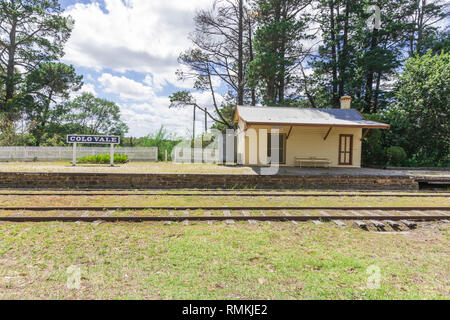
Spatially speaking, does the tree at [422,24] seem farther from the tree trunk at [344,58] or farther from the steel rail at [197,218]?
the steel rail at [197,218]

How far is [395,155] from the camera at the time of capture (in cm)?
1647

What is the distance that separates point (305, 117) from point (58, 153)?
727 inches

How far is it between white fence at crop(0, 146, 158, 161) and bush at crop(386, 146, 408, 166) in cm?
1773

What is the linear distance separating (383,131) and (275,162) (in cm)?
1043

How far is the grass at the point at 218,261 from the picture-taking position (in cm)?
256

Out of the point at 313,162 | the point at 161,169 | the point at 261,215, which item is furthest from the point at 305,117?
the point at 261,215

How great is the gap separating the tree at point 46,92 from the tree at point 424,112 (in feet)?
105

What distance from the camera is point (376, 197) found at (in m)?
8.23

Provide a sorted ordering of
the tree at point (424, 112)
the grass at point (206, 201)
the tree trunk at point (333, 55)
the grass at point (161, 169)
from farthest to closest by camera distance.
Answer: the tree trunk at point (333, 55) < the tree at point (424, 112) < the grass at point (161, 169) < the grass at point (206, 201)

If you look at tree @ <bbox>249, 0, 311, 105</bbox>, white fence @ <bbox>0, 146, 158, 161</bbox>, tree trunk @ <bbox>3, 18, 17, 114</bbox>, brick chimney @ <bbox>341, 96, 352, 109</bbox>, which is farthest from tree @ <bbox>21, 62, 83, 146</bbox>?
brick chimney @ <bbox>341, 96, 352, 109</bbox>

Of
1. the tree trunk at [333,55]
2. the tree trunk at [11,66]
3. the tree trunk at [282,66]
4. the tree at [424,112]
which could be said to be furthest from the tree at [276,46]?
the tree trunk at [11,66]

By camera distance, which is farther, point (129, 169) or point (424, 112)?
point (424, 112)

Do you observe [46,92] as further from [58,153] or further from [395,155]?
[395,155]

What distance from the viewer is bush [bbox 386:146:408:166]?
16.5 meters
